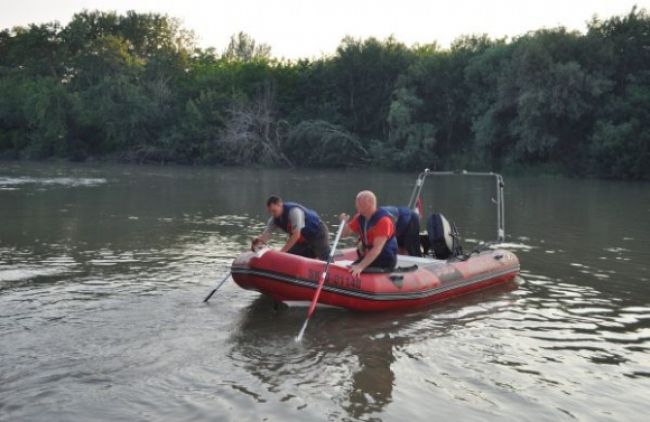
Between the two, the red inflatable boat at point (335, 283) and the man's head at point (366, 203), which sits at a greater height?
the man's head at point (366, 203)

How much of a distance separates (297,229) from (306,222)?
253 millimetres

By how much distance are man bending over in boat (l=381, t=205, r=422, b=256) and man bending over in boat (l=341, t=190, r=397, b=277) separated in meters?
1.17

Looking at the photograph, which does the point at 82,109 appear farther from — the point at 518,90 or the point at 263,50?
the point at 263,50

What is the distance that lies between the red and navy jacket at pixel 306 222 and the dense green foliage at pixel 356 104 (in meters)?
26.4

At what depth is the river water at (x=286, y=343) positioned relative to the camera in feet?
16.5

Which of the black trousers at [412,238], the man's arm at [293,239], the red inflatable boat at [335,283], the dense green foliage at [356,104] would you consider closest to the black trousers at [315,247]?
the man's arm at [293,239]

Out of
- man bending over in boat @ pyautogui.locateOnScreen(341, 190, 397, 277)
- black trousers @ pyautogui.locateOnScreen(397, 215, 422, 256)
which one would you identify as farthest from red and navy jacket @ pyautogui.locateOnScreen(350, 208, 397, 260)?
black trousers @ pyautogui.locateOnScreen(397, 215, 422, 256)

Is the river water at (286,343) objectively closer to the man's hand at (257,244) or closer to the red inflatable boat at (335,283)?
the red inflatable boat at (335,283)

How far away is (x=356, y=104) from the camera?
45531mm

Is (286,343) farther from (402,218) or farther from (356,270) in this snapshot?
(402,218)

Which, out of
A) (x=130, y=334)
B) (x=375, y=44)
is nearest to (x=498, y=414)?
(x=130, y=334)

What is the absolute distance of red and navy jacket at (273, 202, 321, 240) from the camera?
8.25 metres

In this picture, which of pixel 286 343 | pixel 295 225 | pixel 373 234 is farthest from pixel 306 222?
pixel 286 343

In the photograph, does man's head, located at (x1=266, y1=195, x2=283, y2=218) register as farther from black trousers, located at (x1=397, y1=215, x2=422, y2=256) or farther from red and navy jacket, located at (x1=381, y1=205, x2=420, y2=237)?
black trousers, located at (x1=397, y1=215, x2=422, y2=256)
